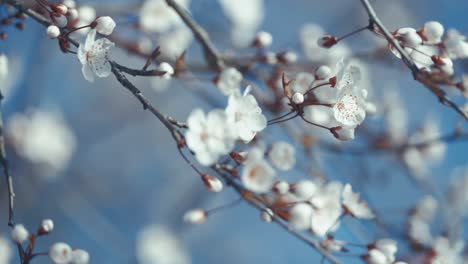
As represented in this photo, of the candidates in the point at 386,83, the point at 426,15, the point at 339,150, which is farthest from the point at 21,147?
the point at 426,15

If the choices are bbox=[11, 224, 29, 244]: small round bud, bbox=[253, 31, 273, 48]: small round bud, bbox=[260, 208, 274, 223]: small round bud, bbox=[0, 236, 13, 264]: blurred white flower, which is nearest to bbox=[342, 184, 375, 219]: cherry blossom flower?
bbox=[260, 208, 274, 223]: small round bud

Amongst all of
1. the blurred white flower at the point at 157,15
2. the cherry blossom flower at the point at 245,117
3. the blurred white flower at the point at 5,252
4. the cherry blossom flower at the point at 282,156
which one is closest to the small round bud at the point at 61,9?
the cherry blossom flower at the point at 245,117

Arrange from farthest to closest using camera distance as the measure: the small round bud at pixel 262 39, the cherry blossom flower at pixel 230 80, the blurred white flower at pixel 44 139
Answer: the blurred white flower at pixel 44 139
the small round bud at pixel 262 39
the cherry blossom flower at pixel 230 80

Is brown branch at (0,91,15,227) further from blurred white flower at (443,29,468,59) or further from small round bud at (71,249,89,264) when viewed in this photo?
blurred white flower at (443,29,468,59)

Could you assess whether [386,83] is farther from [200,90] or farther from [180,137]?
[180,137]

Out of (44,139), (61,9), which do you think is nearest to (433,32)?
(61,9)

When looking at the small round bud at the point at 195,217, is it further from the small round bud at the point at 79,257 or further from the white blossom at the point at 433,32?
the white blossom at the point at 433,32
